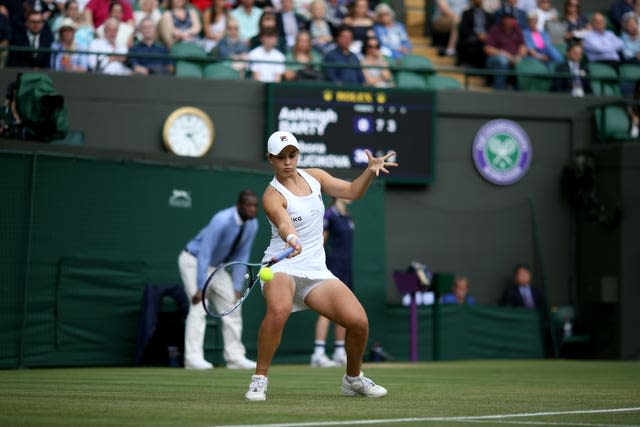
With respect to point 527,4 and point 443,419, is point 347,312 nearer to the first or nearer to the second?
point 443,419

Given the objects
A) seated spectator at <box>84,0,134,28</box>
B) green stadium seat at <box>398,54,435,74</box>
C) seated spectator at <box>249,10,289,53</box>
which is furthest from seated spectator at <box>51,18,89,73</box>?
green stadium seat at <box>398,54,435,74</box>

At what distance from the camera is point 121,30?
19.8m

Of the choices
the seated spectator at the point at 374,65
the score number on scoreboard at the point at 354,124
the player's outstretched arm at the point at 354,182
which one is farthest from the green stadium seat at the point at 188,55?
the player's outstretched arm at the point at 354,182

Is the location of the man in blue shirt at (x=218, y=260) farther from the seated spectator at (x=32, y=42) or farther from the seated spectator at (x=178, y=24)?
the seated spectator at (x=178, y=24)

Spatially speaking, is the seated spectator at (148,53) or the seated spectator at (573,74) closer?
the seated spectator at (148,53)

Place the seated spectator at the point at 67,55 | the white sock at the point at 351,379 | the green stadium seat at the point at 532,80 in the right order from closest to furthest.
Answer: the white sock at the point at 351,379
the seated spectator at the point at 67,55
the green stadium seat at the point at 532,80

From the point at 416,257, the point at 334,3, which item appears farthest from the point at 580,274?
the point at 334,3

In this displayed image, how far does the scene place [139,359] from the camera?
52.7 ft

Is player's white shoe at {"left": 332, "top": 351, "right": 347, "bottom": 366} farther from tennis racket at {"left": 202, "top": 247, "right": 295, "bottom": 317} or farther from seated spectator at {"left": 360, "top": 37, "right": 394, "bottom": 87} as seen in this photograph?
tennis racket at {"left": 202, "top": 247, "right": 295, "bottom": 317}

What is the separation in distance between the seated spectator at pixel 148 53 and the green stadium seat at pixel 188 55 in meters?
0.19

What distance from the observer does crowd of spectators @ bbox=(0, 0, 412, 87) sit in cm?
1916

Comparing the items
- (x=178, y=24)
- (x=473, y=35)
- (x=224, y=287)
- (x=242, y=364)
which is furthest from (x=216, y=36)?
(x=224, y=287)

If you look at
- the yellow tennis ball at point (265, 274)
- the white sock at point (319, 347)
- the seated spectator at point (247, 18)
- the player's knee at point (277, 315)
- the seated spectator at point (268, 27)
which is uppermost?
the seated spectator at point (247, 18)

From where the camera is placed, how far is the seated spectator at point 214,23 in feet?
69.1
